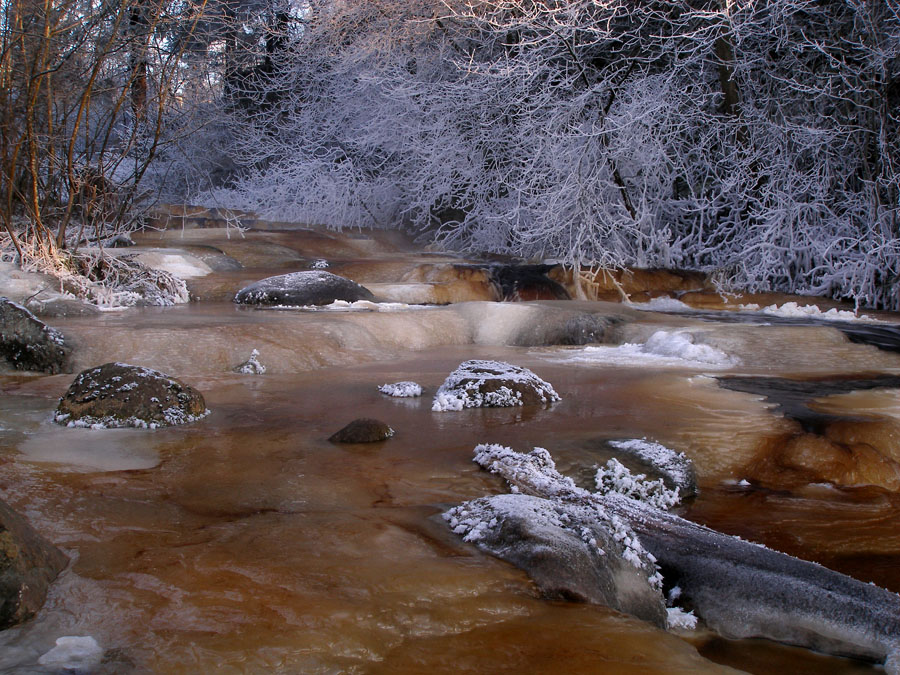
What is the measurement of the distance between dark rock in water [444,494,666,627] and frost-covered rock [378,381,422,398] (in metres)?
1.95

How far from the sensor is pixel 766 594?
7.20ft

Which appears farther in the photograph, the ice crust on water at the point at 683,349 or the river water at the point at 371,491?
Answer: the ice crust on water at the point at 683,349

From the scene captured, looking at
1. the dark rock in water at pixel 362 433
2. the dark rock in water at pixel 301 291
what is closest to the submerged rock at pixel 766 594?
the dark rock in water at pixel 362 433

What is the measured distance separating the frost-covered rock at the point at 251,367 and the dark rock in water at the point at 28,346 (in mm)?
1110

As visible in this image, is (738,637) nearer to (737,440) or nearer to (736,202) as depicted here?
(737,440)

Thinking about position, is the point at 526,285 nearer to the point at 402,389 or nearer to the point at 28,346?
the point at 402,389

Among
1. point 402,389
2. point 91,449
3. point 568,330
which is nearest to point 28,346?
point 91,449

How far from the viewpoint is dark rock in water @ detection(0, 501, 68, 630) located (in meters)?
1.70

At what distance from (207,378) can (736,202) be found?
24.0ft

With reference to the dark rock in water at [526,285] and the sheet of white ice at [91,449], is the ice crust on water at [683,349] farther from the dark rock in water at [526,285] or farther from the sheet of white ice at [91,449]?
the sheet of white ice at [91,449]

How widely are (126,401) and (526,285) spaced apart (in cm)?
622

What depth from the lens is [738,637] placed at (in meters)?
2.15

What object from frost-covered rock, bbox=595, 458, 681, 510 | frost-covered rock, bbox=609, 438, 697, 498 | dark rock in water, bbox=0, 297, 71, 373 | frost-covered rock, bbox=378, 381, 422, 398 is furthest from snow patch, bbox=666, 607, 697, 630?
dark rock in water, bbox=0, 297, 71, 373

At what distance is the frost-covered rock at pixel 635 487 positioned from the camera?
10.2ft
